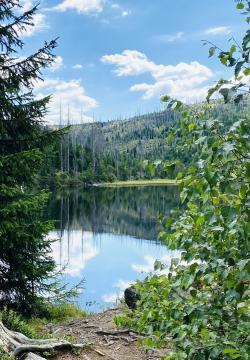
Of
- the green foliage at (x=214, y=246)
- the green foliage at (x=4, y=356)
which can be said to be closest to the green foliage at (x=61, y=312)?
the green foliage at (x=4, y=356)

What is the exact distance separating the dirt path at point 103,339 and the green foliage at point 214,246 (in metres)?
5.39

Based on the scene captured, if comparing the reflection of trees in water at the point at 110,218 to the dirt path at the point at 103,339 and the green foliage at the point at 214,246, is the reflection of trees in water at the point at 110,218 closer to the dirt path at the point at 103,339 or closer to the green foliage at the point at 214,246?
the dirt path at the point at 103,339

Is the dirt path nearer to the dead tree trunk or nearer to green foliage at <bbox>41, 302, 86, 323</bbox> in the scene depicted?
the dead tree trunk

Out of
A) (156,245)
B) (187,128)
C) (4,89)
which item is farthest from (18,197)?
(156,245)

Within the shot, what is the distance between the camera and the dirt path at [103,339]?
8438 millimetres

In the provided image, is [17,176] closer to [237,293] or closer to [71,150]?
[237,293]

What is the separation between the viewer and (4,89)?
1152 centimetres

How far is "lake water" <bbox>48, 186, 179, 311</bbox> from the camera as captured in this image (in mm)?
21745

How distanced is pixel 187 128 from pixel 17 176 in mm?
9301

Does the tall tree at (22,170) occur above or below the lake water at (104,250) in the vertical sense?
above

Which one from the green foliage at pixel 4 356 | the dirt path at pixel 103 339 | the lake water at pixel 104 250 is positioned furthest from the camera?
the lake water at pixel 104 250

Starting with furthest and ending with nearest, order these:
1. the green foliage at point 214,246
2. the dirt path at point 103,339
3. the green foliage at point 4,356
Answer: the dirt path at point 103,339 → the green foliage at point 4,356 → the green foliage at point 214,246

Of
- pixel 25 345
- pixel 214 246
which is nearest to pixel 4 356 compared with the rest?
pixel 25 345

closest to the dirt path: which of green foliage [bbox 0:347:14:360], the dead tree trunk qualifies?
the dead tree trunk
